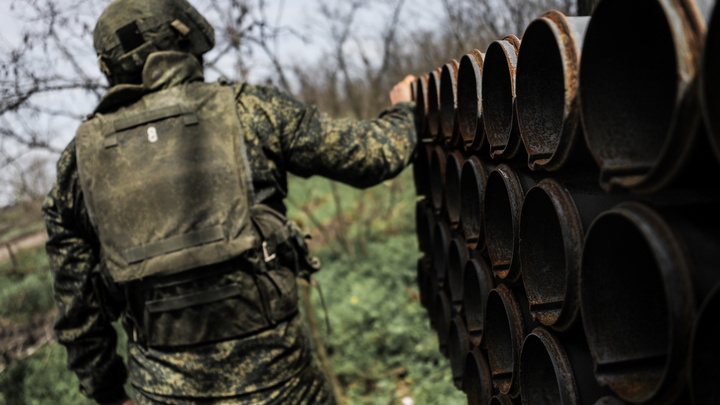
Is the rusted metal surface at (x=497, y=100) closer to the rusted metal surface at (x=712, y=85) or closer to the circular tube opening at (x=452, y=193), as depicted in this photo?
the circular tube opening at (x=452, y=193)

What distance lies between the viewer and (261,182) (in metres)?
2.09

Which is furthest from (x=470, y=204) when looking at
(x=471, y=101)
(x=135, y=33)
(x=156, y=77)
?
(x=135, y=33)

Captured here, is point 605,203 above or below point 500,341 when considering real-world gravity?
above

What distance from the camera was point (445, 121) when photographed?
187 cm

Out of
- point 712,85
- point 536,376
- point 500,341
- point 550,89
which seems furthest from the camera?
point 500,341

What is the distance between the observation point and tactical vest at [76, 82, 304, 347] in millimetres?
1908

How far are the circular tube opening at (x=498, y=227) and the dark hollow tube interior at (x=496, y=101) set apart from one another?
0.14m

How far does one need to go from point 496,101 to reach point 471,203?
423 mm

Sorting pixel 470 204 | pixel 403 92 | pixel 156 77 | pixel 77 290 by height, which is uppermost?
pixel 156 77

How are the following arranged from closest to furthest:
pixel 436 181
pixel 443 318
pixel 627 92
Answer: pixel 627 92, pixel 436 181, pixel 443 318

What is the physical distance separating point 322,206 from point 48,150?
25.3 feet

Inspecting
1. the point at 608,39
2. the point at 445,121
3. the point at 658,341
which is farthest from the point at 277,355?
the point at 608,39

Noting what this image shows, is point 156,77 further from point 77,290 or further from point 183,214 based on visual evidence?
point 77,290

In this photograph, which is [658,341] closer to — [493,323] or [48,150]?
[493,323]
